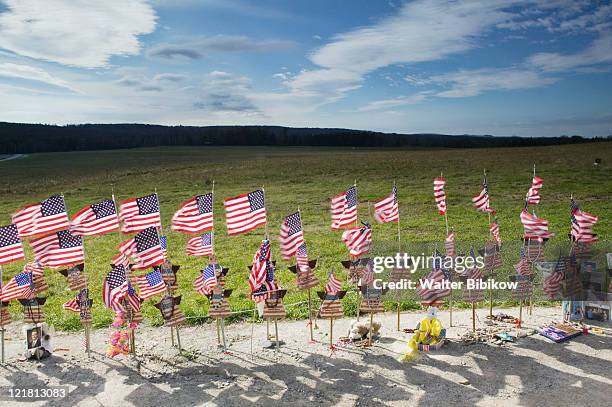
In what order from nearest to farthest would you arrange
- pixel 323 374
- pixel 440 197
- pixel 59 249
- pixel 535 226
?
pixel 323 374 → pixel 59 249 → pixel 535 226 → pixel 440 197

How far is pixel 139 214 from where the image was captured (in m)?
11.1

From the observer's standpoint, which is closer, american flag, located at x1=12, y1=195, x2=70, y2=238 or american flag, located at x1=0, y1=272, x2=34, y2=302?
american flag, located at x1=12, y1=195, x2=70, y2=238

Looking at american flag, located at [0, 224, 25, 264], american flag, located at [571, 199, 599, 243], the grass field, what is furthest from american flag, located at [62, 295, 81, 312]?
american flag, located at [571, 199, 599, 243]

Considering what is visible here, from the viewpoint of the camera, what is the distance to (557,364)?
10.4 m

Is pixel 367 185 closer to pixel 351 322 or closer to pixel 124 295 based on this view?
pixel 351 322

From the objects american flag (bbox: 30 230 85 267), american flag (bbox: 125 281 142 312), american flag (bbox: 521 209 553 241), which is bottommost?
american flag (bbox: 125 281 142 312)

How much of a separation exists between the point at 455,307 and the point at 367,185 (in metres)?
26.8

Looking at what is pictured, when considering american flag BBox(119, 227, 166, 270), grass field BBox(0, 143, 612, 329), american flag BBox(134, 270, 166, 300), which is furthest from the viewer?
grass field BBox(0, 143, 612, 329)

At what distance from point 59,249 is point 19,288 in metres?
2.13

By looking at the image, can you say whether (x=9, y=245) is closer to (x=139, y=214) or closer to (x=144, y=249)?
(x=139, y=214)

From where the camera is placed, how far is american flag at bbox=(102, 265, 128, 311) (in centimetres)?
1078

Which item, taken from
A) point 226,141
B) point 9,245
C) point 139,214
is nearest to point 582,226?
point 139,214

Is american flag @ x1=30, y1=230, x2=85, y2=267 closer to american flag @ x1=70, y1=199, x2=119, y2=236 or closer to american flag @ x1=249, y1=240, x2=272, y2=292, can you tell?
american flag @ x1=70, y1=199, x2=119, y2=236

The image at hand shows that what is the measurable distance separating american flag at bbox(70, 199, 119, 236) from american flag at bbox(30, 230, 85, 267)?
0.34 meters
